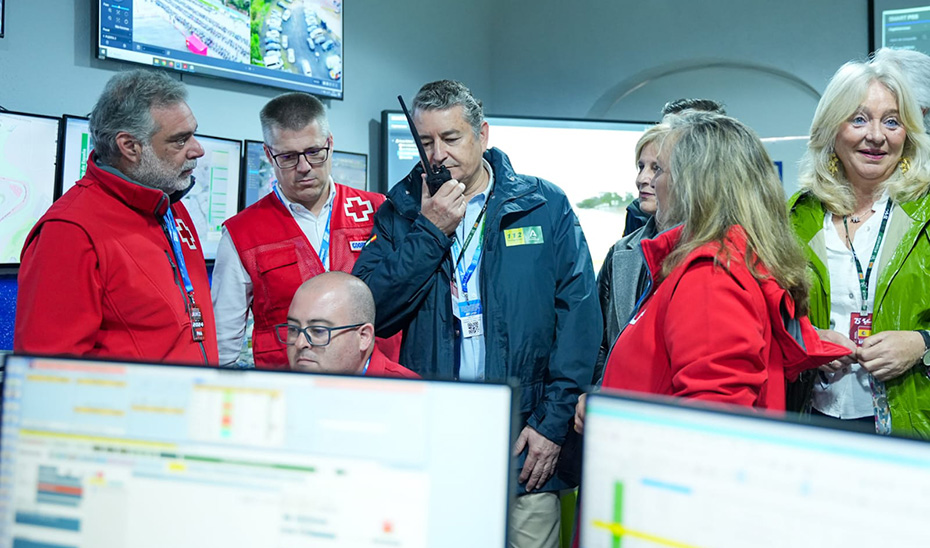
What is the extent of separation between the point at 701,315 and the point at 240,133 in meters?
2.69

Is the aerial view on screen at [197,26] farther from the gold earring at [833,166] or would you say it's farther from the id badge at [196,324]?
the gold earring at [833,166]

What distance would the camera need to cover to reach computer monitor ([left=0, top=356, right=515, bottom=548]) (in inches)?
35.8

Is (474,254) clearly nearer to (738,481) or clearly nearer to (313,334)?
(313,334)

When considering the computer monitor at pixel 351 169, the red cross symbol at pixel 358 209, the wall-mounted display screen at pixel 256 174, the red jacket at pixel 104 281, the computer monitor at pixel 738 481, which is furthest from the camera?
the computer monitor at pixel 351 169

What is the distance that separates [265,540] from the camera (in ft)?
3.14

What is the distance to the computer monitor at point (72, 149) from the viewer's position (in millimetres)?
2744

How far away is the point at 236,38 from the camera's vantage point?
3484 millimetres

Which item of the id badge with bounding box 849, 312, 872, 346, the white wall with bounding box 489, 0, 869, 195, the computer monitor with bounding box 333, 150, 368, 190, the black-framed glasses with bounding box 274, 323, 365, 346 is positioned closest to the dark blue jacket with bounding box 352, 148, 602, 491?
the black-framed glasses with bounding box 274, 323, 365, 346

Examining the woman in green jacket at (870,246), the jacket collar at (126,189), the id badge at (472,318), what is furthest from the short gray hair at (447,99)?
the woman in green jacket at (870,246)

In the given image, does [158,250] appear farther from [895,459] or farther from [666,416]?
[895,459]

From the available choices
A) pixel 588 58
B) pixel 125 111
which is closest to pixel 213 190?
pixel 125 111

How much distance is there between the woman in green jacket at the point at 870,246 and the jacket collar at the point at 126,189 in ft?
5.49

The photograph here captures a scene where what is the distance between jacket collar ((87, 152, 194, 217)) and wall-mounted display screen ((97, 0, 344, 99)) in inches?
45.6

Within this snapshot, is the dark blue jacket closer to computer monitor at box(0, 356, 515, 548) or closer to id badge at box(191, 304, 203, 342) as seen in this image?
id badge at box(191, 304, 203, 342)
